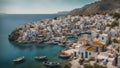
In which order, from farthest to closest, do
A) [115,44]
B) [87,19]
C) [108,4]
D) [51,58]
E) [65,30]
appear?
[108,4] < [87,19] < [65,30] < [51,58] < [115,44]

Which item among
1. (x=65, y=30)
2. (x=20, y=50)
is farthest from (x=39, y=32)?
(x=20, y=50)

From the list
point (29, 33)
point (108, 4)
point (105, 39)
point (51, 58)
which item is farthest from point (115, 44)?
point (108, 4)

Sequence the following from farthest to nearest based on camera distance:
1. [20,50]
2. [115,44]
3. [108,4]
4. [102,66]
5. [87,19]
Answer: [108,4] < [87,19] < [20,50] < [115,44] < [102,66]

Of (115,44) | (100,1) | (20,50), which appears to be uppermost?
(100,1)

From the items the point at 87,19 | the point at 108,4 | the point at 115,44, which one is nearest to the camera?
the point at 115,44

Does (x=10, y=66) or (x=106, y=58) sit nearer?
(x=106, y=58)

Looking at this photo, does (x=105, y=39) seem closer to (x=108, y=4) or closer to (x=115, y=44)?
(x=115, y=44)

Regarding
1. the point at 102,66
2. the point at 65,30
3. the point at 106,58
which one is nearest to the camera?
the point at 102,66

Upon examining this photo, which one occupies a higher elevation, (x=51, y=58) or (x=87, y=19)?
(x=87, y=19)

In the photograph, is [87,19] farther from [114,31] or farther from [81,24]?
[114,31]
